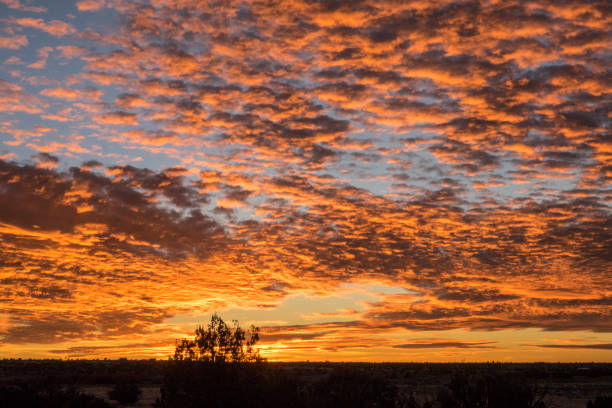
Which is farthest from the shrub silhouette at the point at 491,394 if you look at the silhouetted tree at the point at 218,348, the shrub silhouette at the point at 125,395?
the shrub silhouette at the point at 125,395

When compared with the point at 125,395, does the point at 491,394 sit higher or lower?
higher

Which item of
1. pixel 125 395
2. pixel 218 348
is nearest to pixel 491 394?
pixel 218 348

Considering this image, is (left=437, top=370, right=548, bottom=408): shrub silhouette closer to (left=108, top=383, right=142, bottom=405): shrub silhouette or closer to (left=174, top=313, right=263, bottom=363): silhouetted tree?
(left=174, top=313, right=263, bottom=363): silhouetted tree

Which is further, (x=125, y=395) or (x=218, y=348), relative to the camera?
(x=125, y=395)

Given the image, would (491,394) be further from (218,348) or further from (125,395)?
(125,395)

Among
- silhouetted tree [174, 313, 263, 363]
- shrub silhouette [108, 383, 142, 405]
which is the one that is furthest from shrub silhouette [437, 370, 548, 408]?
shrub silhouette [108, 383, 142, 405]

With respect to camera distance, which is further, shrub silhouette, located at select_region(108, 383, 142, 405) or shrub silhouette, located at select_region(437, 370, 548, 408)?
shrub silhouette, located at select_region(108, 383, 142, 405)

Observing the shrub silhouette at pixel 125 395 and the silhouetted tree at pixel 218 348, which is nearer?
the silhouetted tree at pixel 218 348

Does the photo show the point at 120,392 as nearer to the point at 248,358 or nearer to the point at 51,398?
the point at 51,398

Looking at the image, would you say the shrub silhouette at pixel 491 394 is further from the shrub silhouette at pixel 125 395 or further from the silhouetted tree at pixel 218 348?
the shrub silhouette at pixel 125 395

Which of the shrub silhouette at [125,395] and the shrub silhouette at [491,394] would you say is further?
the shrub silhouette at [125,395]

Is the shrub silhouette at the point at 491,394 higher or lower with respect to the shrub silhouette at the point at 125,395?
higher

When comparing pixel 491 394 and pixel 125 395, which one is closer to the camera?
pixel 491 394

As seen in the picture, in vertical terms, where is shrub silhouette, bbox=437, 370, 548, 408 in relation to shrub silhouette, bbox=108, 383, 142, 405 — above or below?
above
